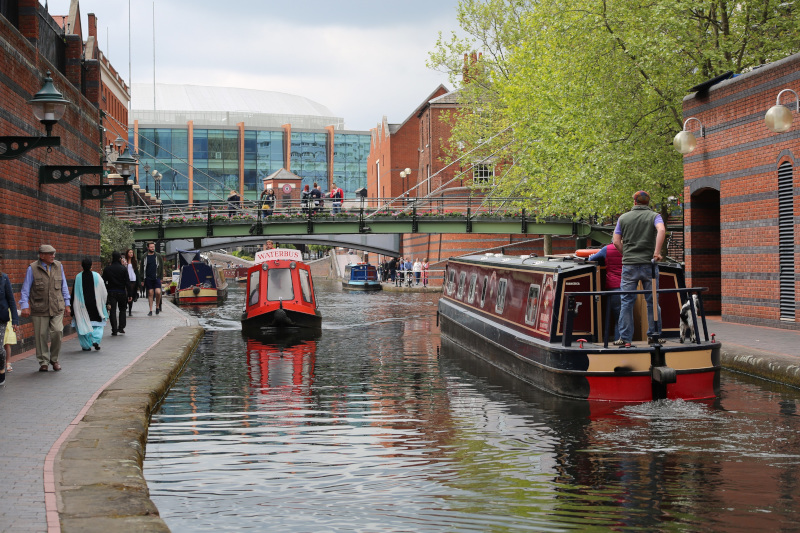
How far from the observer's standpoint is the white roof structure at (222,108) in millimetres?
83438

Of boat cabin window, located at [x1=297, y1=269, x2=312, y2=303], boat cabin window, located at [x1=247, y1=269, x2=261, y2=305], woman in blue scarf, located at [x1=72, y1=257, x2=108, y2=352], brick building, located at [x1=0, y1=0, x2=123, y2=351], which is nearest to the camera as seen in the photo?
brick building, located at [x1=0, y1=0, x2=123, y2=351]

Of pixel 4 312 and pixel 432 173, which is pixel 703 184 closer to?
pixel 4 312

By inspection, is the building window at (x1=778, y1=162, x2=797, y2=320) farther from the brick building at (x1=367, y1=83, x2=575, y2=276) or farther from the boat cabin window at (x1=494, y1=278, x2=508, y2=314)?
the brick building at (x1=367, y1=83, x2=575, y2=276)

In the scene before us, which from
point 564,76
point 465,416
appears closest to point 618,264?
point 465,416

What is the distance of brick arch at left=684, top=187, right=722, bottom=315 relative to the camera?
20.5 m

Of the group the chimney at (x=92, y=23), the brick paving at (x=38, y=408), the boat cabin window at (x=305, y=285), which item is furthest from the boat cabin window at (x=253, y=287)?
the chimney at (x=92, y=23)

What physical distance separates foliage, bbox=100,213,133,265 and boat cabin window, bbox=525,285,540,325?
1650cm

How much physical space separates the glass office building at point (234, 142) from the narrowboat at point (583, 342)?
207 feet

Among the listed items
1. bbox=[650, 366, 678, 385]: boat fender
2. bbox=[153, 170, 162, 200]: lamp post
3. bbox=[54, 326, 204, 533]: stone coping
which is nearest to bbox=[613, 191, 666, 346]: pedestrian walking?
bbox=[650, 366, 678, 385]: boat fender

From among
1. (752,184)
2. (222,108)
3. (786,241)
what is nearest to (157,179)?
(752,184)

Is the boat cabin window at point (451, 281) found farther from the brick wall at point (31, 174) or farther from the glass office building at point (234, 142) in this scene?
the glass office building at point (234, 142)

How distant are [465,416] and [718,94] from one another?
11262mm

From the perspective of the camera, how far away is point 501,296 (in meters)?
15.4

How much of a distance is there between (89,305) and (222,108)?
262 ft
